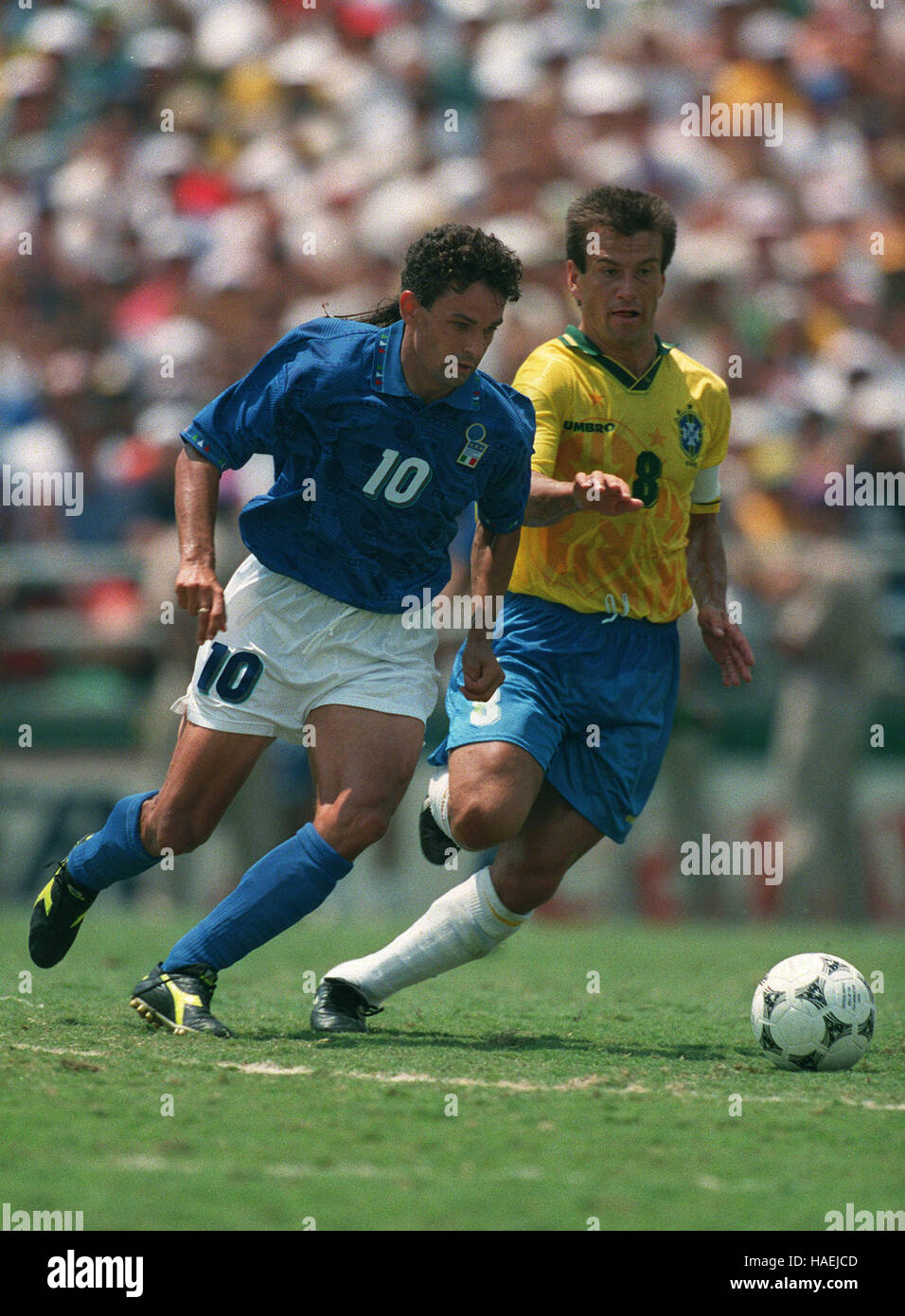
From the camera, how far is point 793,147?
12.1m

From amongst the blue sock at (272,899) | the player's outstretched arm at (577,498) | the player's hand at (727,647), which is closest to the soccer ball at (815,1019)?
the player's hand at (727,647)

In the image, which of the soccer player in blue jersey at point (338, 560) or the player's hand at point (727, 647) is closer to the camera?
the soccer player in blue jersey at point (338, 560)

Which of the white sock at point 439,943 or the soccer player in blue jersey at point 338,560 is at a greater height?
the soccer player in blue jersey at point 338,560

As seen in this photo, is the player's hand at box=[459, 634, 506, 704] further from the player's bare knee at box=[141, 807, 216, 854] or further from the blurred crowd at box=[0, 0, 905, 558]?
the blurred crowd at box=[0, 0, 905, 558]

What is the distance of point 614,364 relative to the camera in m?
5.72

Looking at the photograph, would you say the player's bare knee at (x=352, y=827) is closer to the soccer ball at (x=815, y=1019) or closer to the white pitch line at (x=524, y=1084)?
the white pitch line at (x=524, y=1084)

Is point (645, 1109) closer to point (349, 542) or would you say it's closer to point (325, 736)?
point (325, 736)

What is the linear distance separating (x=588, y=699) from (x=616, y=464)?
74 cm

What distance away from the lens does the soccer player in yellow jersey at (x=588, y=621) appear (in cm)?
554

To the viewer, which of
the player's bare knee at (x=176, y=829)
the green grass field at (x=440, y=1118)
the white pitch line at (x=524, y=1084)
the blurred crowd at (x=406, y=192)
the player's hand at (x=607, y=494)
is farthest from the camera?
the blurred crowd at (x=406, y=192)

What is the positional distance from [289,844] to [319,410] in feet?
4.14
